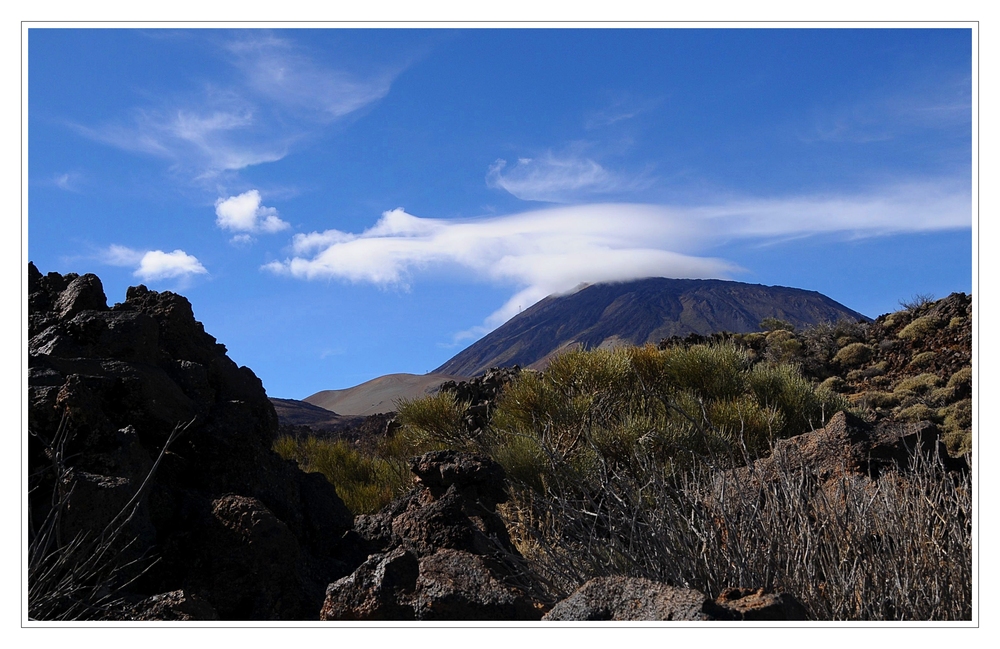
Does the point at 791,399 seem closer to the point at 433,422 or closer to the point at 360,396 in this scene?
the point at 433,422

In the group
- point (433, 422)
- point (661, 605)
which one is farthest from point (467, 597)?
point (433, 422)

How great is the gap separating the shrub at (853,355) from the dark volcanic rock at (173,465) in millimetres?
13142

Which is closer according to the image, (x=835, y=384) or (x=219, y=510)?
(x=219, y=510)

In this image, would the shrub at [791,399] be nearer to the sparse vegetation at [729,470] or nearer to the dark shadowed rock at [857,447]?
the sparse vegetation at [729,470]

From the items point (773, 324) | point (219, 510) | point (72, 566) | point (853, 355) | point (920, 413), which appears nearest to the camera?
point (72, 566)

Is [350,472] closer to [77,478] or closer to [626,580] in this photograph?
[77,478]

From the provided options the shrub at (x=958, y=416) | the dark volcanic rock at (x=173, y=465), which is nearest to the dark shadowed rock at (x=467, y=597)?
the dark volcanic rock at (x=173, y=465)

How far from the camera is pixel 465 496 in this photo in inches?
213

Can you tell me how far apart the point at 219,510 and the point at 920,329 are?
15.3 meters

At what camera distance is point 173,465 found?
183 inches

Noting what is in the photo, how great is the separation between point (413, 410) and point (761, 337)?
11.1 metres

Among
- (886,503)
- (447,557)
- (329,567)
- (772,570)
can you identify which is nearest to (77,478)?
(329,567)

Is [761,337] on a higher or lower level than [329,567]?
higher

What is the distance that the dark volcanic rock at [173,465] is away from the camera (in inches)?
157
